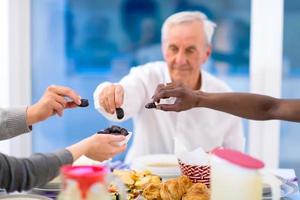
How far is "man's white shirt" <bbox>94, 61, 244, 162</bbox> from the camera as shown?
2.17m

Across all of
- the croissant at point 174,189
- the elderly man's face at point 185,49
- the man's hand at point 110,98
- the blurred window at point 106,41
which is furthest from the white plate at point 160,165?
the blurred window at point 106,41

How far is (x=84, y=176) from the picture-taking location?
0.72 meters

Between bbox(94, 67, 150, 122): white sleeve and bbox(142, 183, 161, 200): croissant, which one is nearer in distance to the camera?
bbox(142, 183, 161, 200): croissant

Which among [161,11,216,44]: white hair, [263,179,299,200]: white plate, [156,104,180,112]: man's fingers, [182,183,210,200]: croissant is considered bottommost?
[263,179,299,200]: white plate

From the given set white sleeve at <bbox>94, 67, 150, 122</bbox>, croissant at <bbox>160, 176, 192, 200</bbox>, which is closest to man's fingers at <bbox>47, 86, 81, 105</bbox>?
croissant at <bbox>160, 176, 192, 200</bbox>

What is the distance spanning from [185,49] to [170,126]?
380mm

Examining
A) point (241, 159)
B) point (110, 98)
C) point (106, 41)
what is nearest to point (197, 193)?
point (241, 159)

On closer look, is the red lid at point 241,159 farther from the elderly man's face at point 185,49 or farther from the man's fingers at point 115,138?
the elderly man's face at point 185,49

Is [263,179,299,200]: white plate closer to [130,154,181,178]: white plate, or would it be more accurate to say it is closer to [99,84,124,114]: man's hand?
[130,154,181,178]: white plate

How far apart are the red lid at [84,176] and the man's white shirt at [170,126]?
1385mm

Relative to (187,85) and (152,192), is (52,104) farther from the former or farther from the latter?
(187,85)

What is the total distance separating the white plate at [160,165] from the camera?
1467mm

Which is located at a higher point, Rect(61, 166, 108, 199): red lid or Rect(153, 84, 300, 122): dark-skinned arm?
Rect(153, 84, 300, 122): dark-skinned arm

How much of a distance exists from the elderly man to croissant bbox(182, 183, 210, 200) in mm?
996
